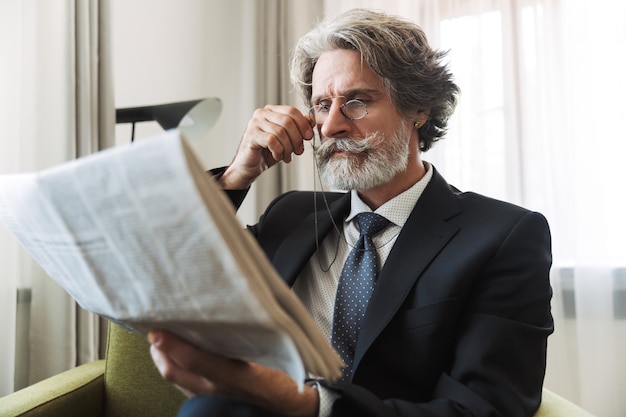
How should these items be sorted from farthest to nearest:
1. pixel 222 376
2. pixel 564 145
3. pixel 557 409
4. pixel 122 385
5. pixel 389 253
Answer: pixel 564 145 < pixel 122 385 < pixel 389 253 < pixel 557 409 < pixel 222 376

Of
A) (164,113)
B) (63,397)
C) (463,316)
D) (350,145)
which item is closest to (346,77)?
(350,145)

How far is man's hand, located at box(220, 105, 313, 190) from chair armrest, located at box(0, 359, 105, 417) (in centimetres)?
59

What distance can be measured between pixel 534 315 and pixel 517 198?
129cm

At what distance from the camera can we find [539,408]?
101 centimetres

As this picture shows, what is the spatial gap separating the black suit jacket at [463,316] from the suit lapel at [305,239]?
20 cm

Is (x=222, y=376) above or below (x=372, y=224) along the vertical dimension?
below

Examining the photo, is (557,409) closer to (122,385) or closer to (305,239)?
(305,239)

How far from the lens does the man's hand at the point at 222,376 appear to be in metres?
0.58

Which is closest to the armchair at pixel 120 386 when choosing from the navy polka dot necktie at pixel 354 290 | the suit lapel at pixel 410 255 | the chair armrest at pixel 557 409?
the navy polka dot necktie at pixel 354 290

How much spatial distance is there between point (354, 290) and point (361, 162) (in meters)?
0.28

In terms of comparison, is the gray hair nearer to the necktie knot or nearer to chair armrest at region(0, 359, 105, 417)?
the necktie knot

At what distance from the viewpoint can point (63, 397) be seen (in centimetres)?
121

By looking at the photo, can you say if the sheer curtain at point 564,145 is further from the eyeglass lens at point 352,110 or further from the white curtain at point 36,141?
the white curtain at point 36,141

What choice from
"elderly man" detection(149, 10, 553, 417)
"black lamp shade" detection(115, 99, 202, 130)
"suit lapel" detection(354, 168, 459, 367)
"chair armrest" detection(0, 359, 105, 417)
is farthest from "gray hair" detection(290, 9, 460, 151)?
"chair armrest" detection(0, 359, 105, 417)
